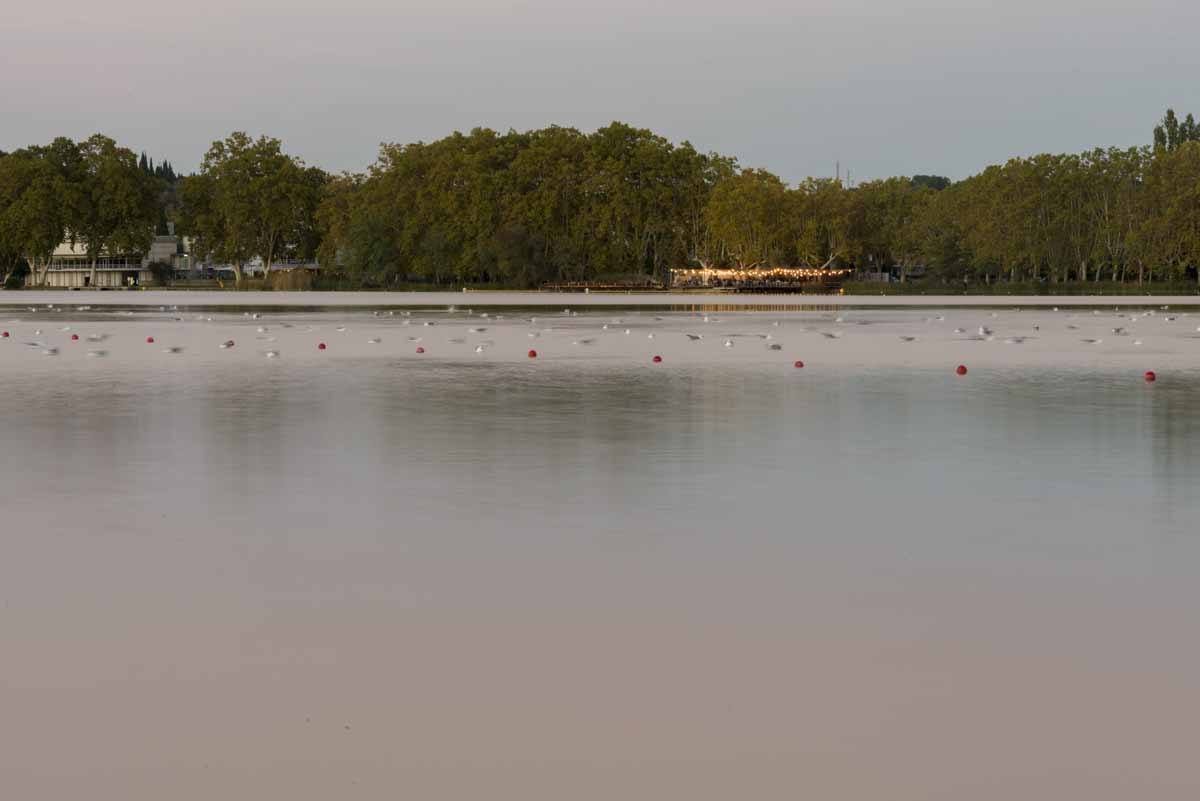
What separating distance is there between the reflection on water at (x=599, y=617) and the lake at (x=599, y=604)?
3cm

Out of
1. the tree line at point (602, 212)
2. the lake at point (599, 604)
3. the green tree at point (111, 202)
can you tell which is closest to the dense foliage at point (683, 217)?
the tree line at point (602, 212)

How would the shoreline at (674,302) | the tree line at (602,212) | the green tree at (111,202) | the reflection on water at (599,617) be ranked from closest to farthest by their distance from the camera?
the reflection on water at (599,617), the shoreline at (674,302), the tree line at (602,212), the green tree at (111,202)

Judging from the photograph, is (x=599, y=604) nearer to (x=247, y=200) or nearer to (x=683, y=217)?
(x=683, y=217)

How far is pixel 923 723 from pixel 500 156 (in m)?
139

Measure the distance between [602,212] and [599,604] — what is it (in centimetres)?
12598

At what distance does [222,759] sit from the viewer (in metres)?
5.75

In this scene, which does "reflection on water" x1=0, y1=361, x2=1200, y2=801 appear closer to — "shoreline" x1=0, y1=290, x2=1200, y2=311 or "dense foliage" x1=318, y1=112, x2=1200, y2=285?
"shoreline" x1=0, y1=290, x2=1200, y2=311

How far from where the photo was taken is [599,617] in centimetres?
786

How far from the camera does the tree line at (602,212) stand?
393 feet

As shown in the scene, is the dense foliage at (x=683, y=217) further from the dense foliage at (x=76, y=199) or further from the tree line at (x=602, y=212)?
the dense foliage at (x=76, y=199)

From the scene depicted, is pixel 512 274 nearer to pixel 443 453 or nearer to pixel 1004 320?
pixel 1004 320

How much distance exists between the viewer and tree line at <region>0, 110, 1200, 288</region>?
11988 centimetres

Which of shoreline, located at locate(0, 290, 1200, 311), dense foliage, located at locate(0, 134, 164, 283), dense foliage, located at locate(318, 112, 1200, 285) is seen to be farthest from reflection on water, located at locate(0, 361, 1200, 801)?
dense foliage, located at locate(0, 134, 164, 283)

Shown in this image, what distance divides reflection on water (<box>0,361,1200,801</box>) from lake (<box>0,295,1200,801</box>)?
0.08 feet
